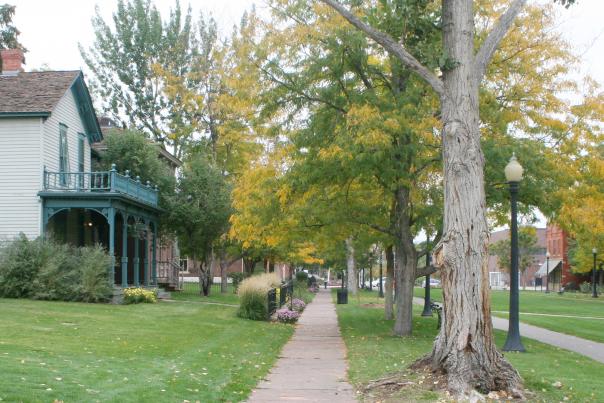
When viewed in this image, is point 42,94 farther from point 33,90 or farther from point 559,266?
point 559,266

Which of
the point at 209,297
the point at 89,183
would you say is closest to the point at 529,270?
the point at 209,297

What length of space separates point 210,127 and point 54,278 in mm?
20219

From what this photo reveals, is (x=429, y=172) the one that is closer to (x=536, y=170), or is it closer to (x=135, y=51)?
(x=536, y=170)

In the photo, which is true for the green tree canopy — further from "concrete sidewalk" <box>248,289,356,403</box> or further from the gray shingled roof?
"concrete sidewalk" <box>248,289,356,403</box>

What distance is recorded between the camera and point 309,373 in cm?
1191

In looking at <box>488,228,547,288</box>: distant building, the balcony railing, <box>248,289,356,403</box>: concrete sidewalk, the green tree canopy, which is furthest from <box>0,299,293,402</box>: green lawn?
<box>488,228,547,288</box>: distant building

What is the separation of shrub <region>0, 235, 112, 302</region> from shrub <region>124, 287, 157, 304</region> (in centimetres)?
87

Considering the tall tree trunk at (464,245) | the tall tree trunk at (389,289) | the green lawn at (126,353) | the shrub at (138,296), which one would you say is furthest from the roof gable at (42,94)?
the tall tree trunk at (464,245)

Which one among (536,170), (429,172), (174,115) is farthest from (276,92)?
(174,115)

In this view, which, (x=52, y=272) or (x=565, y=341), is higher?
(x=52, y=272)

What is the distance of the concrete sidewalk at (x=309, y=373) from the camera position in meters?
9.54

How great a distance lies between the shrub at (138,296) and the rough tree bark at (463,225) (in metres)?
16.6

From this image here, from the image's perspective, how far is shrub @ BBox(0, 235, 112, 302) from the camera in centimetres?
2253

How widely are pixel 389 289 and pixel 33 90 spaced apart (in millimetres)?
15416
